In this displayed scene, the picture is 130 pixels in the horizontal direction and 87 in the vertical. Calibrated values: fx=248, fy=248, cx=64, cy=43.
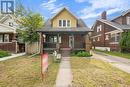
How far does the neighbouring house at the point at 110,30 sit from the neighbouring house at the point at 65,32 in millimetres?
6404

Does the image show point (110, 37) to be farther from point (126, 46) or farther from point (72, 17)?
point (72, 17)

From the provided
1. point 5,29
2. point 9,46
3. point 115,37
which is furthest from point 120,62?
point 5,29

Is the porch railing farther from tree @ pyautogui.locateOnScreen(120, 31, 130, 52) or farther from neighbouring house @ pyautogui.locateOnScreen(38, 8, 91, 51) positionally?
tree @ pyautogui.locateOnScreen(120, 31, 130, 52)

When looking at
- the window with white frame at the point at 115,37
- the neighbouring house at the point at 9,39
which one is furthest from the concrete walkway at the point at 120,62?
the neighbouring house at the point at 9,39

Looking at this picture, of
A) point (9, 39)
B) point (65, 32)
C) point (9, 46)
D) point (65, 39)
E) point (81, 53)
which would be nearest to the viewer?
point (81, 53)

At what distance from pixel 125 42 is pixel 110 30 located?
7.84 metres

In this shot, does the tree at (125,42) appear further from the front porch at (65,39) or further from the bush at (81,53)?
the bush at (81,53)

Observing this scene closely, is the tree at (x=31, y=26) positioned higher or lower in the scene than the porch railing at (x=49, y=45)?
higher

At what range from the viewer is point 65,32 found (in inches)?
1239

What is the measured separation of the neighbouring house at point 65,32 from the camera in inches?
1239

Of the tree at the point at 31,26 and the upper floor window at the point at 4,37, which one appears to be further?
the upper floor window at the point at 4,37

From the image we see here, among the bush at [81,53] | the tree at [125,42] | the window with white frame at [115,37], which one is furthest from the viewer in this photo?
the window with white frame at [115,37]

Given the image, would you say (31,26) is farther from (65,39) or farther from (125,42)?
(125,42)

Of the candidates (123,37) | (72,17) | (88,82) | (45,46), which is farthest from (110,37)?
(88,82)
